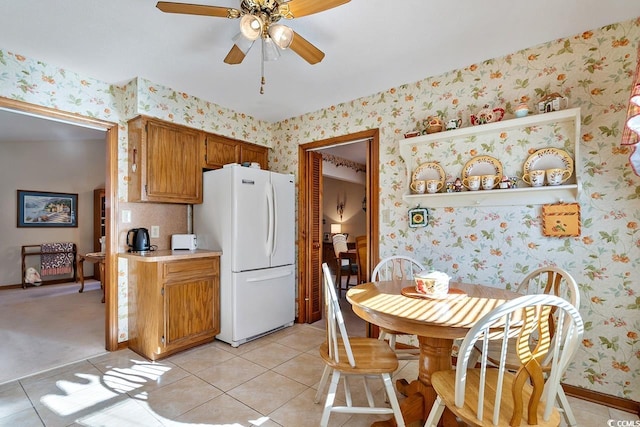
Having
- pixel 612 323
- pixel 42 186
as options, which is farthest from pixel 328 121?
pixel 42 186

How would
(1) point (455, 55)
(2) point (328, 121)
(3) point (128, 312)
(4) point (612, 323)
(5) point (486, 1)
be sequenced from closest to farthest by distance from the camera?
(5) point (486, 1) → (4) point (612, 323) → (1) point (455, 55) → (3) point (128, 312) → (2) point (328, 121)

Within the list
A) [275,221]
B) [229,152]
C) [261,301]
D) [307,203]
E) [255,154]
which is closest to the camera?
[261,301]

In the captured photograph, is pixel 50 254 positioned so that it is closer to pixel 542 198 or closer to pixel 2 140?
pixel 2 140

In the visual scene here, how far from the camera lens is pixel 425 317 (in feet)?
4.56

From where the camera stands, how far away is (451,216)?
2.56 metres

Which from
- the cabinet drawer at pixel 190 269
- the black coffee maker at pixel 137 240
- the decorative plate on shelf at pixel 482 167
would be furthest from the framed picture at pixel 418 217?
the black coffee maker at pixel 137 240

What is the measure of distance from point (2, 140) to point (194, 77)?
530cm

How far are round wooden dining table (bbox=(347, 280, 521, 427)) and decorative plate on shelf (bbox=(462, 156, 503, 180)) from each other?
91 cm

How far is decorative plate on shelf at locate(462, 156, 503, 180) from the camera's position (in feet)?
7.72

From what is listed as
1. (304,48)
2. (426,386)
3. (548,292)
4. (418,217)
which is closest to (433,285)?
(426,386)

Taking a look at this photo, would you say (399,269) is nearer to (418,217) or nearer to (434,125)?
(418,217)

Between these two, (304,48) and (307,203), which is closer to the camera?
(304,48)

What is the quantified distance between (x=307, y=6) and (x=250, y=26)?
0.31 meters

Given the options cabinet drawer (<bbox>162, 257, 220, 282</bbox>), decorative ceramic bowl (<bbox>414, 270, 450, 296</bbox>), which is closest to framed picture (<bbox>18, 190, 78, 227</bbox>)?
cabinet drawer (<bbox>162, 257, 220, 282</bbox>)
